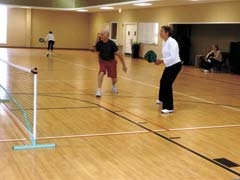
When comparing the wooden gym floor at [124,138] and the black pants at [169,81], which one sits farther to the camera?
the black pants at [169,81]

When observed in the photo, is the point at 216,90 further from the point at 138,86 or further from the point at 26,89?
the point at 26,89

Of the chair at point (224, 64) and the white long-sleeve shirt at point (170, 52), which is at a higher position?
the white long-sleeve shirt at point (170, 52)

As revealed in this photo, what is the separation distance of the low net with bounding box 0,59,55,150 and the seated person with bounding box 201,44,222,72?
27.9ft

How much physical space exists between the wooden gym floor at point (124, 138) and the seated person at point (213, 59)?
25.7 feet

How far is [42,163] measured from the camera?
445 cm

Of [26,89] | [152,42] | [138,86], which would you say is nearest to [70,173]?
[26,89]

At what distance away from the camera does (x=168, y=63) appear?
745 cm

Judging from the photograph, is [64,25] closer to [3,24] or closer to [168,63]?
[3,24]

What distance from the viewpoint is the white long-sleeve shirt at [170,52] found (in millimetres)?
7305

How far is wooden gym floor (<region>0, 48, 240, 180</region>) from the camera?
4.32 metres

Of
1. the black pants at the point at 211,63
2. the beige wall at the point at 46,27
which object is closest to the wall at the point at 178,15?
the black pants at the point at 211,63

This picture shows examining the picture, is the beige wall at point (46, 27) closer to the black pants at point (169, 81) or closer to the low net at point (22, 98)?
the low net at point (22, 98)

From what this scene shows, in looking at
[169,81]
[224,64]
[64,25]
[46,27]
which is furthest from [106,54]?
[64,25]

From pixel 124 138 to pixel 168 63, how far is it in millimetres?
2281
